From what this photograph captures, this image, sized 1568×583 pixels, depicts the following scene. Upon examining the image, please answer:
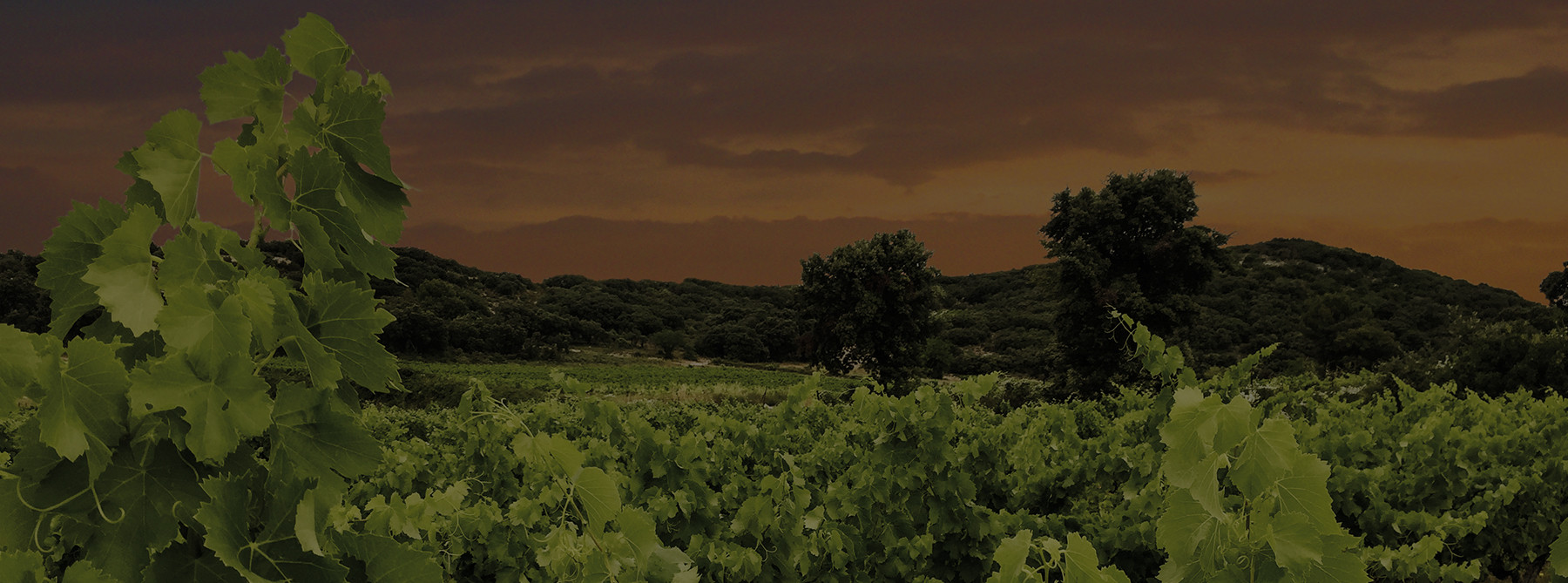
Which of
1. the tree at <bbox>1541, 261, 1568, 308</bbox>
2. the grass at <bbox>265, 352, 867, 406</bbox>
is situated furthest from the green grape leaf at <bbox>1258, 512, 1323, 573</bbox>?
the tree at <bbox>1541, 261, 1568, 308</bbox>

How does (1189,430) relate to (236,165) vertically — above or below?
below

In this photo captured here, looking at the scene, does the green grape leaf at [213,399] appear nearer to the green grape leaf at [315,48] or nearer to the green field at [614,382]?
the green grape leaf at [315,48]

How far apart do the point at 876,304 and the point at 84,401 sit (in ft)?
101

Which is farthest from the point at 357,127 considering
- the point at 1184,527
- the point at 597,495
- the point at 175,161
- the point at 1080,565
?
the point at 1184,527

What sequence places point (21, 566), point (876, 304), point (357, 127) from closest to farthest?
1. point (21, 566)
2. point (357, 127)
3. point (876, 304)

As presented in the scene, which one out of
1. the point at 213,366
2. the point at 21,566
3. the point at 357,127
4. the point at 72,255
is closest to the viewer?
the point at 21,566

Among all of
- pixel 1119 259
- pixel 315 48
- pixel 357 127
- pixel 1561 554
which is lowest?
pixel 1119 259

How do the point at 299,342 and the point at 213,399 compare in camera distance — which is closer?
the point at 213,399

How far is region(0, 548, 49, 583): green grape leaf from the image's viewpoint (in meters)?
0.99

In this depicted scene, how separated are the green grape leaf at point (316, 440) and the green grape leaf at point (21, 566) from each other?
0.28m

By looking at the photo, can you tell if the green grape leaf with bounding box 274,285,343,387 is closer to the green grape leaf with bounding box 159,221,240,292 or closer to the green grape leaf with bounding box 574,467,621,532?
the green grape leaf with bounding box 159,221,240,292

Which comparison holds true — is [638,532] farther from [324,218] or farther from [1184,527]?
[1184,527]

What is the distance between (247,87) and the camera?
1.50m

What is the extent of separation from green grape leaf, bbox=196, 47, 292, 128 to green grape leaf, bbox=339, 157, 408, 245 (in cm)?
16
